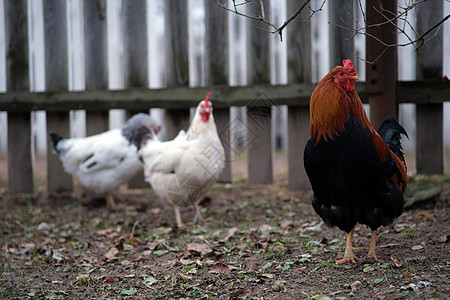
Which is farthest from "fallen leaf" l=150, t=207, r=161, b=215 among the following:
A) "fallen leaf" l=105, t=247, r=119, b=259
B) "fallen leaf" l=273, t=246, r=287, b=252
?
"fallen leaf" l=273, t=246, r=287, b=252

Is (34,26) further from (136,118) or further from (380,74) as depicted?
(380,74)

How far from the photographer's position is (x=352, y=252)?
3252mm

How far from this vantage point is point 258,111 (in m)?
5.12

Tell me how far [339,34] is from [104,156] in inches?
117

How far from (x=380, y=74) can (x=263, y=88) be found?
4.09 ft

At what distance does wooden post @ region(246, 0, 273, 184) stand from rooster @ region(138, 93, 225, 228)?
23.6 inches

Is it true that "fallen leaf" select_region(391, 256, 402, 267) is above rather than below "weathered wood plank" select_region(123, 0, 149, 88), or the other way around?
below

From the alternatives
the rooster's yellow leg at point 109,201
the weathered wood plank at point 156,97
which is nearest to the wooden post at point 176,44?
the weathered wood plank at point 156,97

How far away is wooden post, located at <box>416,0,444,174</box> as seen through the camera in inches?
181

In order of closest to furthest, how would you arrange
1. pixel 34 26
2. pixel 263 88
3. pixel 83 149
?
pixel 263 88
pixel 83 149
pixel 34 26

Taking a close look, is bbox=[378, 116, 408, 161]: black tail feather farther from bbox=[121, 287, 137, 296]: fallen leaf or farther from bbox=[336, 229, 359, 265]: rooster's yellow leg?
bbox=[121, 287, 137, 296]: fallen leaf

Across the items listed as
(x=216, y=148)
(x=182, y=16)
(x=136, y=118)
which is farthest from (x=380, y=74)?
(x=136, y=118)

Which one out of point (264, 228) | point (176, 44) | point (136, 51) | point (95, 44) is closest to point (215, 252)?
point (264, 228)

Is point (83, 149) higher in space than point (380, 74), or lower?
lower
